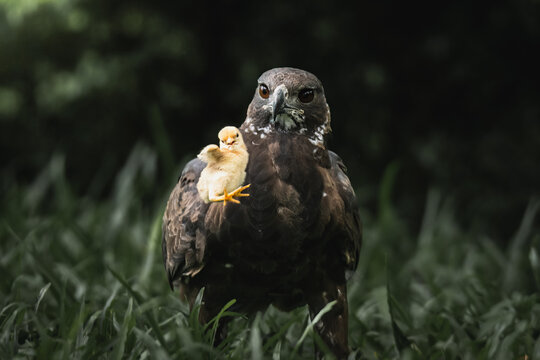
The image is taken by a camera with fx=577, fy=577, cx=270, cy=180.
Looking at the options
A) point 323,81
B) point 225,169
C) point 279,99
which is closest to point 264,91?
point 279,99

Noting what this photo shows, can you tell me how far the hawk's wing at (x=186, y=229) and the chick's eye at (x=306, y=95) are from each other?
46 centimetres

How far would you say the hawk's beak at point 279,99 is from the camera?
Answer: 1.88m

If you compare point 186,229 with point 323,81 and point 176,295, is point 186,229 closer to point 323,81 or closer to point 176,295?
point 176,295

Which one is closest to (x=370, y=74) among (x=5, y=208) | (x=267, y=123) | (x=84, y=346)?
(x=267, y=123)

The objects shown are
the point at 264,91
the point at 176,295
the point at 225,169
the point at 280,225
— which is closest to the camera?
the point at 225,169

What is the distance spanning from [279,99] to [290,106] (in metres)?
0.06

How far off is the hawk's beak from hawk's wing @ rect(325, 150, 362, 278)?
31 centimetres

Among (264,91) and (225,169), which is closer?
(225,169)

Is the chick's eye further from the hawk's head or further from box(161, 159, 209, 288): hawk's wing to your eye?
box(161, 159, 209, 288): hawk's wing

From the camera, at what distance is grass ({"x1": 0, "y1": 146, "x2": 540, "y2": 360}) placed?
1997 mm

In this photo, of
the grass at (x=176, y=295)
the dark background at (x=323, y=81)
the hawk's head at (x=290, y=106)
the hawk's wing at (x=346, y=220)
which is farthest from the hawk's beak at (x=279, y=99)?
the dark background at (x=323, y=81)

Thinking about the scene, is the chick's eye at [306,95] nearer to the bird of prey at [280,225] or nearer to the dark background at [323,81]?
the bird of prey at [280,225]

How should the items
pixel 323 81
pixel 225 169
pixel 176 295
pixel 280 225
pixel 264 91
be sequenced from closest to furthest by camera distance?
pixel 225 169
pixel 280 225
pixel 264 91
pixel 176 295
pixel 323 81

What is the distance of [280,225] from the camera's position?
187 centimetres
